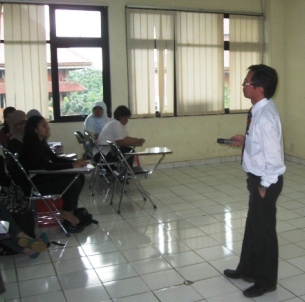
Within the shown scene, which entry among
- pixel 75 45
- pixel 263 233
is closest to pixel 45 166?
pixel 263 233

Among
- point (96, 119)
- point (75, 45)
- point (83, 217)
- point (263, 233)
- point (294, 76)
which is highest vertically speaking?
point (75, 45)

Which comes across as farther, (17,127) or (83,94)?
(83,94)

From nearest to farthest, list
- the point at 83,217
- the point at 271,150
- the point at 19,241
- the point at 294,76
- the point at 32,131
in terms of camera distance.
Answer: the point at 271,150, the point at 19,241, the point at 32,131, the point at 83,217, the point at 294,76

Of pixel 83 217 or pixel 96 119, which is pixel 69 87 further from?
pixel 83 217

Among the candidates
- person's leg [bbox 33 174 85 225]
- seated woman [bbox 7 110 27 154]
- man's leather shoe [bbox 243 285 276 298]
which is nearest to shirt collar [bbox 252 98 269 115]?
man's leather shoe [bbox 243 285 276 298]

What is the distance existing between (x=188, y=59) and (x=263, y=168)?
434cm

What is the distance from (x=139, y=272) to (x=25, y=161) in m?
1.44

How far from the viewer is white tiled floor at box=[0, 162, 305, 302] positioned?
2699 millimetres

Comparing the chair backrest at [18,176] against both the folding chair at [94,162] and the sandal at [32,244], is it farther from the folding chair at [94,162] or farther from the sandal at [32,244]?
the folding chair at [94,162]

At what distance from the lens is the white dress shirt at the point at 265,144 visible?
2381 mm

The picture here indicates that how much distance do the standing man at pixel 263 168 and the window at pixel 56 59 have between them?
3955 mm

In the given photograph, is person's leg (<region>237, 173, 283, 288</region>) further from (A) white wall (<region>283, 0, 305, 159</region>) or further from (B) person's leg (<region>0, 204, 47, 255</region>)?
(A) white wall (<region>283, 0, 305, 159</region>)

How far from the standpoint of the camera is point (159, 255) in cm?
329

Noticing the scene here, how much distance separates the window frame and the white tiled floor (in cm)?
169
